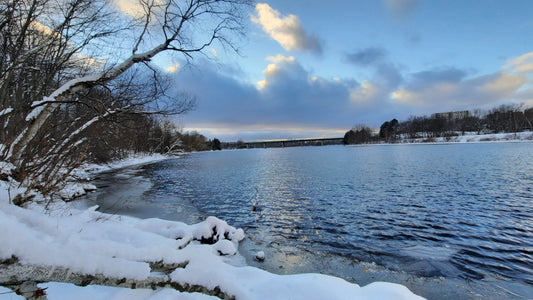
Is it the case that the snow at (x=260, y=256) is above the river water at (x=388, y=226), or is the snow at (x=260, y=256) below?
above

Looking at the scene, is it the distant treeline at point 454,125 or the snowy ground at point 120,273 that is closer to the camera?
the snowy ground at point 120,273

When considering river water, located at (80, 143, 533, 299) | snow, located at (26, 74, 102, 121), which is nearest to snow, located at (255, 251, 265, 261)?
river water, located at (80, 143, 533, 299)

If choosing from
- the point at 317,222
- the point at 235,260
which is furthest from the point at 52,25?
the point at 317,222

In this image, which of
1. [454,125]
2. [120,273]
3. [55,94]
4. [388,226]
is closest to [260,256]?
[120,273]

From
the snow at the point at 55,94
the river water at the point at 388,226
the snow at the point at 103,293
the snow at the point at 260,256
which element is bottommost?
the river water at the point at 388,226

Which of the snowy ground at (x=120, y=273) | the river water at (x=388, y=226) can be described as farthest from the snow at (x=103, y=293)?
the river water at (x=388, y=226)

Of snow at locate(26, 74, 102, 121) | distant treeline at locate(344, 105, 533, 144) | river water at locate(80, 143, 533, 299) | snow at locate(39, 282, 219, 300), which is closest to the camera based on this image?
snow at locate(39, 282, 219, 300)

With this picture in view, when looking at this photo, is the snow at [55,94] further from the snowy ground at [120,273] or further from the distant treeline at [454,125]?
the distant treeline at [454,125]

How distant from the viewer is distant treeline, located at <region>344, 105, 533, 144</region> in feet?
335

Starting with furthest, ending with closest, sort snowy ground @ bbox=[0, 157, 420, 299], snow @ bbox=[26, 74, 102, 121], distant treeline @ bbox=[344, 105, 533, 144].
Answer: distant treeline @ bbox=[344, 105, 533, 144] < snow @ bbox=[26, 74, 102, 121] < snowy ground @ bbox=[0, 157, 420, 299]

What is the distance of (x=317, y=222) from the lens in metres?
8.88

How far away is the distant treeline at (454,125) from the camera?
102m

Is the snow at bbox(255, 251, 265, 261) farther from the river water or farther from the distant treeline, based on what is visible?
the distant treeline

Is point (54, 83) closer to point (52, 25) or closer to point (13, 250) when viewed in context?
point (52, 25)
